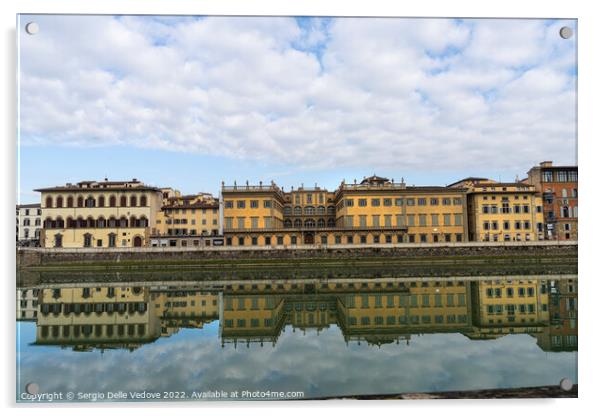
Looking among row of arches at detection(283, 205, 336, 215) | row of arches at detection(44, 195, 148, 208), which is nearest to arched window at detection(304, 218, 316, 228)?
row of arches at detection(283, 205, 336, 215)

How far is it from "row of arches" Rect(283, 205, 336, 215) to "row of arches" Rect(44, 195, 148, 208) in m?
15.7

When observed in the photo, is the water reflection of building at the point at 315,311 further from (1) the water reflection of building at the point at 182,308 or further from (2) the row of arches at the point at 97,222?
(2) the row of arches at the point at 97,222

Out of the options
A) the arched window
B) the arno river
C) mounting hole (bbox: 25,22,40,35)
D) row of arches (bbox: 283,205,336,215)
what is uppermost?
mounting hole (bbox: 25,22,40,35)

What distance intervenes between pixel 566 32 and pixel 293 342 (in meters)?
9.66

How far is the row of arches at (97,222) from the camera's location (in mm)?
43475

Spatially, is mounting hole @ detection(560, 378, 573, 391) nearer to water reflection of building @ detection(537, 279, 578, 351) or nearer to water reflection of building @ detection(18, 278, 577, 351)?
water reflection of building @ detection(537, 279, 578, 351)

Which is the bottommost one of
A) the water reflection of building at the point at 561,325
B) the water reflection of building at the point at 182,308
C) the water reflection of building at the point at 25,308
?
the water reflection of building at the point at 182,308

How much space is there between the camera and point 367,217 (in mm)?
44125

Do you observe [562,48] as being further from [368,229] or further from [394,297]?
[368,229]

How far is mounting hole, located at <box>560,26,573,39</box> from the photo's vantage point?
924cm

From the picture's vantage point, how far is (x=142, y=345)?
1147 cm

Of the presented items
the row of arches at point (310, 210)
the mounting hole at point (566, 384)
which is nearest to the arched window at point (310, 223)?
the row of arches at point (310, 210)

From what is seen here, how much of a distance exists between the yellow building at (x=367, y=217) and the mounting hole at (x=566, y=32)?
3420 centimetres
